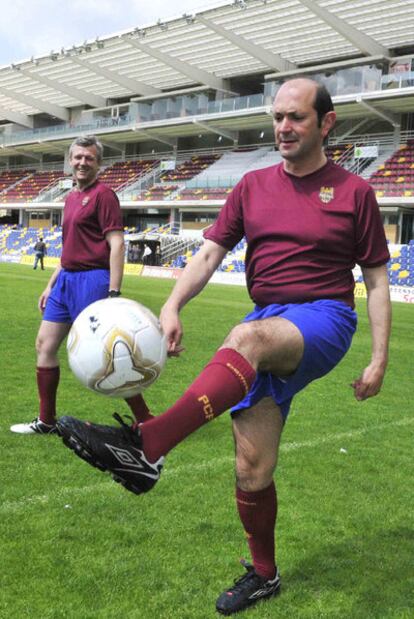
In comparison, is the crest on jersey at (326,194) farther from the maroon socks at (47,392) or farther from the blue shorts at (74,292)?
the maroon socks at (47,392)

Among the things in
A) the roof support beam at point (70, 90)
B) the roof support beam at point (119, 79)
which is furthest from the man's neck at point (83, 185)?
the roof support beam at point (70, 90)

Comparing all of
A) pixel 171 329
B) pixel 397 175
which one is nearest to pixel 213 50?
pixel 397 175

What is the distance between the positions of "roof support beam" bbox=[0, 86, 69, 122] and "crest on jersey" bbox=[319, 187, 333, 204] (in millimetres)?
53023

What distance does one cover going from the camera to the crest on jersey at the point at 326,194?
2740 mm

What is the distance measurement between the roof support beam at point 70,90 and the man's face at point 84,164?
47.0 m

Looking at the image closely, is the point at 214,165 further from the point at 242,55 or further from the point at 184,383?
the point at 184,383

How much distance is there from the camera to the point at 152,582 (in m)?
2.76

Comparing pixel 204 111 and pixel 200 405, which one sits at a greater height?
pixel 204 111

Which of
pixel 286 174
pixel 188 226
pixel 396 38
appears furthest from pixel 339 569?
pixel 188 226

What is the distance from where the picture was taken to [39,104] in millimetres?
52594

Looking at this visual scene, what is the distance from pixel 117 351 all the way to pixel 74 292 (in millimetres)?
2249

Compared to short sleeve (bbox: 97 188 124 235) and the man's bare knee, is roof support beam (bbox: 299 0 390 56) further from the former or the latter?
the man's bare knee

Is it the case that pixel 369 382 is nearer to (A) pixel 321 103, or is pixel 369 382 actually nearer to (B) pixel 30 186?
(A) pixel 321 103

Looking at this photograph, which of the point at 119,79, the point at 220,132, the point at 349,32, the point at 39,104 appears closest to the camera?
the point at 349,32
